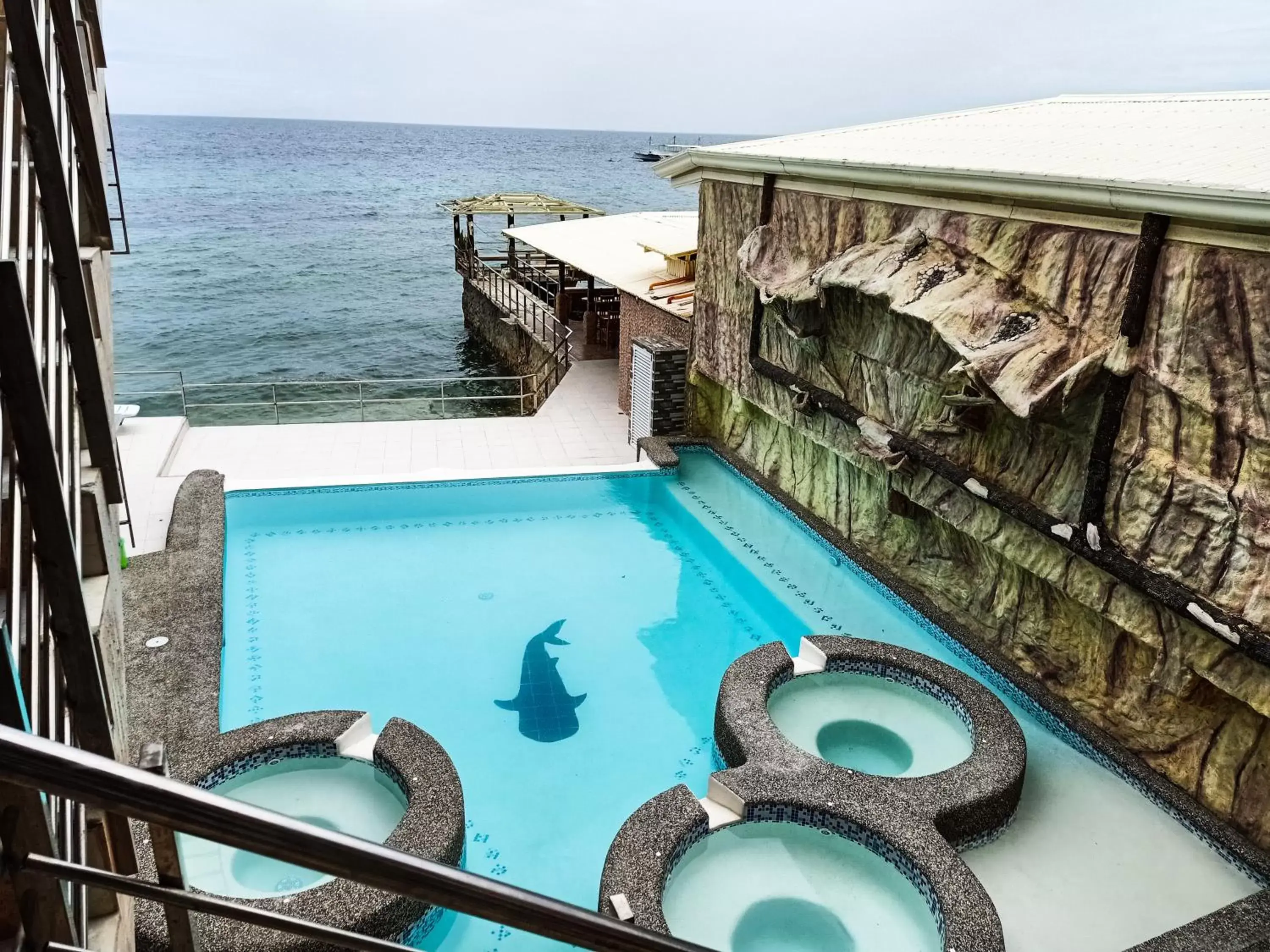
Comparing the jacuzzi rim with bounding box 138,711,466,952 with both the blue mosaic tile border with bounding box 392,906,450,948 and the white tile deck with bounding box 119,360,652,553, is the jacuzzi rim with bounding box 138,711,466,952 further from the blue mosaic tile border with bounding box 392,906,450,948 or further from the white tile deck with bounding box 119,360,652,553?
the white tile deck with bounding box 119,360,652,553

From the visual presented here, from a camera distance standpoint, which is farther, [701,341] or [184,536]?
[701,341]

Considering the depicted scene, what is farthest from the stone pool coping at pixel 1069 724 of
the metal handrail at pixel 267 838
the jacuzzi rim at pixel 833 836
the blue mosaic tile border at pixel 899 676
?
the metal handrail at pixel 267 838

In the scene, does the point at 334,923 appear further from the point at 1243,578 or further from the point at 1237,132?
the point at 1237,132

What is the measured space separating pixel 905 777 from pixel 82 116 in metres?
6.46

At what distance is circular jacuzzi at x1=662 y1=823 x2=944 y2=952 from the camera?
18.4ft

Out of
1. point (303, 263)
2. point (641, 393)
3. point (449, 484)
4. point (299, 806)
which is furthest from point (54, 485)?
point (303, 263)

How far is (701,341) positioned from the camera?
12953 millimetres

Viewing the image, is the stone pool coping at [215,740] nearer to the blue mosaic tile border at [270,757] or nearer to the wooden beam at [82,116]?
the blue mosaic tile border at [270,757]

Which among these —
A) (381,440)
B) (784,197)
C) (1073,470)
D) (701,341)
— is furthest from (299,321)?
(1073,470)

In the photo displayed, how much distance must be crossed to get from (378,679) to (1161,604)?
252 inches

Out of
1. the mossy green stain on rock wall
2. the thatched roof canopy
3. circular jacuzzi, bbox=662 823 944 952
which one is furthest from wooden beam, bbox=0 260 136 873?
the thatched roof canopy

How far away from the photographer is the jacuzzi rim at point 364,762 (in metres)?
5.10

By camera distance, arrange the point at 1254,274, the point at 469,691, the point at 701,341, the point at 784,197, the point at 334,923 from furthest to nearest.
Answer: the point at 701,341 → the point at 784,197 → the point at 469,691 → the point at 1254,274 → the point at 334,923

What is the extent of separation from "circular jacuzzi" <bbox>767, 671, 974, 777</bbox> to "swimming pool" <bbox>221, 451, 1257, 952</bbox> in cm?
67
